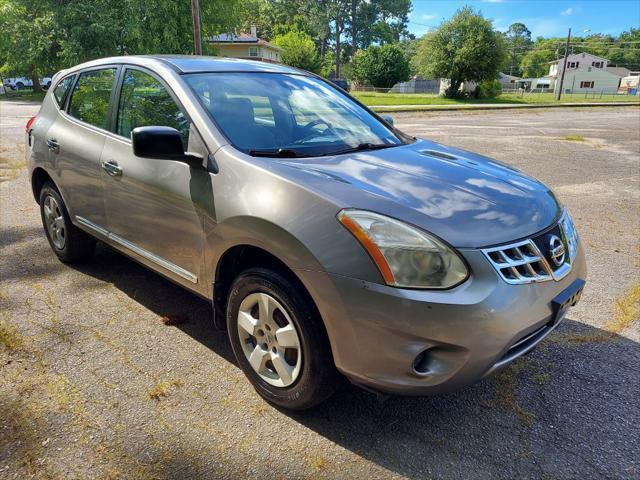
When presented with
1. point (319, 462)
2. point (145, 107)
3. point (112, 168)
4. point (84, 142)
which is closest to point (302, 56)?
point (84, 142)

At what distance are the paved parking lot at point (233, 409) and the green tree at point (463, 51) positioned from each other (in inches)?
1618

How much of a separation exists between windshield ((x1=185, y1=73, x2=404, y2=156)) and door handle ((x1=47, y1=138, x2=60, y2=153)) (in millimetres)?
1572

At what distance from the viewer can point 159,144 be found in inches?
99.4

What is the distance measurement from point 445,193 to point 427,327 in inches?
27.9

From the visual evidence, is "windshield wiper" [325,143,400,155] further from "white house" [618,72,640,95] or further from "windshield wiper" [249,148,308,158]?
"white house" [618,72,640,95]

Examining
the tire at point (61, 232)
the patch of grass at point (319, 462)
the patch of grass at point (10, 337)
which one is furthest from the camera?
the tire at point (61, 232)

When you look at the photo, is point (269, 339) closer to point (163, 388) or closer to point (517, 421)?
point (163, 388)

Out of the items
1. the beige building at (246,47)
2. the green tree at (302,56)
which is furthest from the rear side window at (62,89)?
the beige building at (246,47)

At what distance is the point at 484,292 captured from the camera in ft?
6.34

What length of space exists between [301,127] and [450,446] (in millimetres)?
1962

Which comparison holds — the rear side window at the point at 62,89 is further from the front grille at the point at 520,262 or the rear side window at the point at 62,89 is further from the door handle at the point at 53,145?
the front grille at the point at 520,262

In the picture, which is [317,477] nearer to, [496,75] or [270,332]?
[270,332]

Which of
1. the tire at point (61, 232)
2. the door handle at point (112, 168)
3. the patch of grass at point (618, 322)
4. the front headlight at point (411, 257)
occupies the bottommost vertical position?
the patch of grass at point (618, 322)

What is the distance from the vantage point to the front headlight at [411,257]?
1.96m
